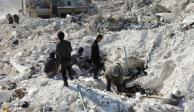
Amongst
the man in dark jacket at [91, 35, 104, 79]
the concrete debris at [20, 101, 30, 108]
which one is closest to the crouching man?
the man in dark jacket at [91, 35, 104, 79]

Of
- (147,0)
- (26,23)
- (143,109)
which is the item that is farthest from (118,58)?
(147,0)

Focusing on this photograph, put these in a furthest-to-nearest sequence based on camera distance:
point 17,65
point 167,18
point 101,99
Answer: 1. point 167,18
2. point 17,65
3. point 101,99

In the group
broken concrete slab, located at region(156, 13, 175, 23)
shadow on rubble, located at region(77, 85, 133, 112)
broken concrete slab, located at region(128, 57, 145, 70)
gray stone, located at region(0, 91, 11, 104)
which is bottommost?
gray stone, located at region(0, 91, 11, 104)


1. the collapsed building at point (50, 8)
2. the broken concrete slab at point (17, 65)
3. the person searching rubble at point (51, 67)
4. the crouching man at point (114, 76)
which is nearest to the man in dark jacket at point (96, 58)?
the crouching man at point (114, 76)

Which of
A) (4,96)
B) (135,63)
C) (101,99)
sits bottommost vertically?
(4,96)

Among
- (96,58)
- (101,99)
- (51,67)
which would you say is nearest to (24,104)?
(101,99)

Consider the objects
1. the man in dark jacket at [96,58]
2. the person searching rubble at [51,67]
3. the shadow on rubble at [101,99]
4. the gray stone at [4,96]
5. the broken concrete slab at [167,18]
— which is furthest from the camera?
the broken concrete slab at [167,18]

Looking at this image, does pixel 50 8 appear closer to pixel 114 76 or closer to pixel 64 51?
pixel 114 76

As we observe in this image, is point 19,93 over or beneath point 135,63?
beneath

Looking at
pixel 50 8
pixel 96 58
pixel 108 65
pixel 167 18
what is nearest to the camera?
pixel 96 58

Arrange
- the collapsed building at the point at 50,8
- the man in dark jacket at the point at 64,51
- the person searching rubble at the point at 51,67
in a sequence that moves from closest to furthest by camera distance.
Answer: the man in dark jacket at the point at 64,51 < the person searching rubble at the point at 51,67 < the collapsed building at the point at 50,8

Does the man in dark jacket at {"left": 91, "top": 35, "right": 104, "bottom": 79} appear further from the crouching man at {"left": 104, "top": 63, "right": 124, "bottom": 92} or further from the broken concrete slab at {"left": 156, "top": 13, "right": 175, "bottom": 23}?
the broken concrete slab at {"left": 156, "top": 13, "right": 175, "bottom": 23}

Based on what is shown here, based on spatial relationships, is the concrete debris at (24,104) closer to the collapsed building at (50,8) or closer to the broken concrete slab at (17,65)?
the broken concrete slab at (17,65)

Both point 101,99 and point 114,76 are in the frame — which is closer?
point 101,99
